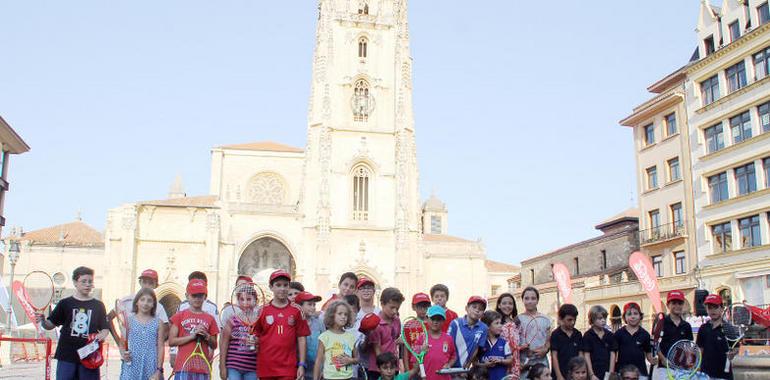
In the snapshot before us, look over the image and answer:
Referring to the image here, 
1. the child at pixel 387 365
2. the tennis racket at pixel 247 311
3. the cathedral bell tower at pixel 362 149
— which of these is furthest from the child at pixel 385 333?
the cathedral bell tower at pixel 362 149

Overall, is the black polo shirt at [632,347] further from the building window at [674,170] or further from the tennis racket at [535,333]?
the building window at [674,170]

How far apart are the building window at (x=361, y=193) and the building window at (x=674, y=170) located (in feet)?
58.6

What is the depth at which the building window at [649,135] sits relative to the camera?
32.5 meters

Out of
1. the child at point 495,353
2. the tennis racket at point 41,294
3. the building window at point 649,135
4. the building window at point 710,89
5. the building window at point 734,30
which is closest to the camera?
the child at point 495,353

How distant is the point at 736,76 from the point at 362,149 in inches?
848

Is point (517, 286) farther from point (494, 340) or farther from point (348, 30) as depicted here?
point (494, 340)

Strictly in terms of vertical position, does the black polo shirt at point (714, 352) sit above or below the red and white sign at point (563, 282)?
below

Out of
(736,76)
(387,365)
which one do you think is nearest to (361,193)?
(736,76)

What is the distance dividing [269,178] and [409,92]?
1272 cm

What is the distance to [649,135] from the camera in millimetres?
32844

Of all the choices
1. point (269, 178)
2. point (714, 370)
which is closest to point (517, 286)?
point (269, 178)

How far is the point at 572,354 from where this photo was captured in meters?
7.93

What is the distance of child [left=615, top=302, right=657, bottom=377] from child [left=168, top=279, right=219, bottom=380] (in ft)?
14.3

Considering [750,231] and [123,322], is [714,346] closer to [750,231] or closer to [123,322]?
[123,322]
